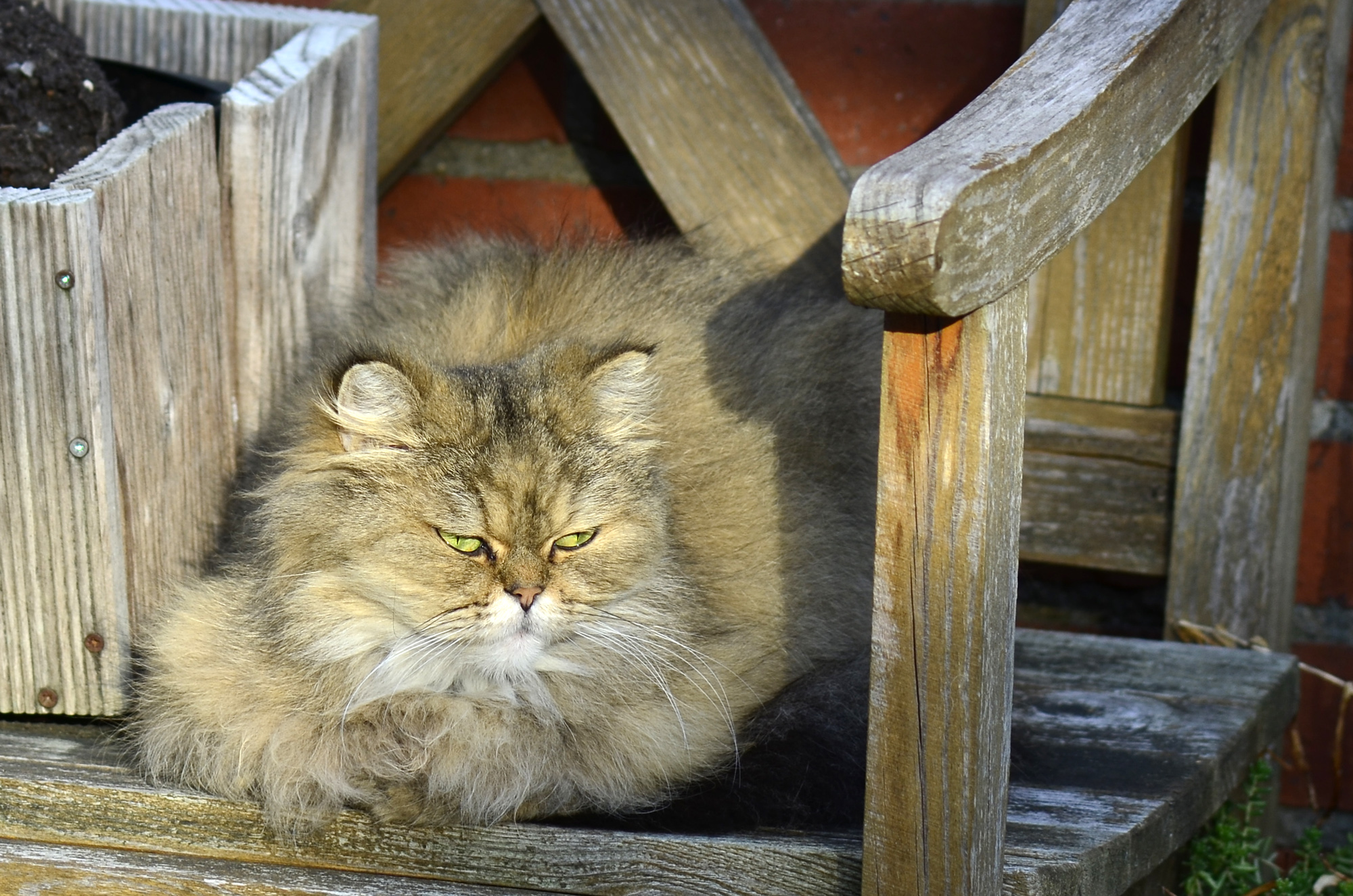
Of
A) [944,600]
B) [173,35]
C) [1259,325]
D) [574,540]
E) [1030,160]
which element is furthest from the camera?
[173,35]

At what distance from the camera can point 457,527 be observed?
1.57m

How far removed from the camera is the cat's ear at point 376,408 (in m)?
1.53

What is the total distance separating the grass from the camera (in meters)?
1.97

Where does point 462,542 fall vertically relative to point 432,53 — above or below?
below

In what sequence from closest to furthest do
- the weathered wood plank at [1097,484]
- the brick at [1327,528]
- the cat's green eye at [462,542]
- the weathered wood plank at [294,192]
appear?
the cat's green eye at [462,542], the weathered wood plank at [294,192], the weathered wood plank at [1097,484], the brick at [1327,528]

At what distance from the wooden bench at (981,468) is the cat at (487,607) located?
0.08 metres

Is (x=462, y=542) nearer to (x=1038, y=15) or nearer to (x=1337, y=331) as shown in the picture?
(x=1038, y=15)

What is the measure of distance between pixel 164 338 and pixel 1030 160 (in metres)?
1.19

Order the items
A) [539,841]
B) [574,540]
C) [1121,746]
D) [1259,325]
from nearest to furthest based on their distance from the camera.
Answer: [539,841] → [574,540] → [1121,746] → [1259,325]

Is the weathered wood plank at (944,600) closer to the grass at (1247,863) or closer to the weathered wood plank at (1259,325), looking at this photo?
the grass at (1247,863)

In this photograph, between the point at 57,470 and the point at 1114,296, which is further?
the point at 1114,296

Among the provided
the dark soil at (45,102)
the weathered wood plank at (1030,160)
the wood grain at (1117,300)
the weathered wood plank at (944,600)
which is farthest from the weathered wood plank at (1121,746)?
the dark soil at (45,102)

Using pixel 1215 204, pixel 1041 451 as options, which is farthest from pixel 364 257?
pixel 1215 204

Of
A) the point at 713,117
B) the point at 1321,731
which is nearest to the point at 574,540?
the point at 713,117
